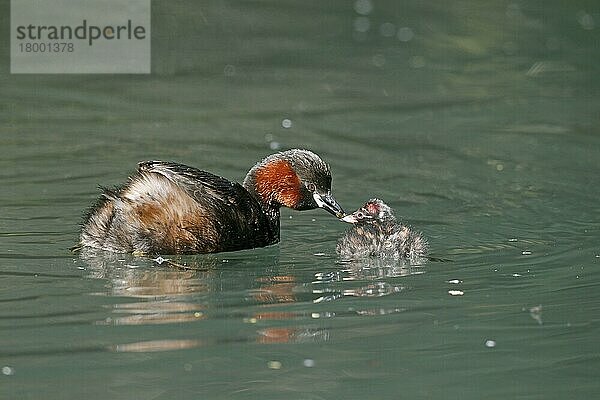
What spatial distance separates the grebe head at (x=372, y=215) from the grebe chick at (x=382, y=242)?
11 cm

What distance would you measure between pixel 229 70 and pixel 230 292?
611 centimetres

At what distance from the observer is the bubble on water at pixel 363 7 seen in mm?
15052

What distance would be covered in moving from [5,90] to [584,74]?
5183 millimetres

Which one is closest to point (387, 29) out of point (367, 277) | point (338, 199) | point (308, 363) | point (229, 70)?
point (229, 70)

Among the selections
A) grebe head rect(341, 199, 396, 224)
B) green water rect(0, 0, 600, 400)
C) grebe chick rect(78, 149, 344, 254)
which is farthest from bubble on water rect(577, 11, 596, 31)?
grebe chick rect(78, 149, 344, 254)

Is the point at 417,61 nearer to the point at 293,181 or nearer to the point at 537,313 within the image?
the point at 293,181

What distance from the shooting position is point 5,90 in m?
11.7

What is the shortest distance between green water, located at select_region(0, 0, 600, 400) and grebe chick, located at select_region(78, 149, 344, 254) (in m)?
0.10

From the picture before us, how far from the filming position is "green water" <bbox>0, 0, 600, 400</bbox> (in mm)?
5730

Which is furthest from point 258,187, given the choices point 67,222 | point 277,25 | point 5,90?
point 277,25

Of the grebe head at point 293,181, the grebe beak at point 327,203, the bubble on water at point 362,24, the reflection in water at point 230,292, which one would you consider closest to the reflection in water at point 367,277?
the reflection in water at point 230,292

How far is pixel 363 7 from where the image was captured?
15.2m

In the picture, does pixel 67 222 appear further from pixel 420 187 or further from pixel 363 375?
pixel 363 375

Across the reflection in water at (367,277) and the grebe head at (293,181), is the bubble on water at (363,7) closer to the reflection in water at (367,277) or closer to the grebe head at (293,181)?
the grebe head at (293,181)
